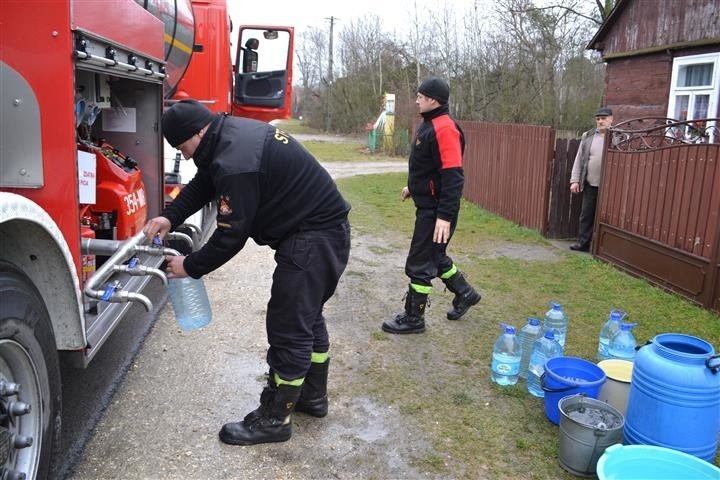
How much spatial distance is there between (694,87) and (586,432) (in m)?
9.40

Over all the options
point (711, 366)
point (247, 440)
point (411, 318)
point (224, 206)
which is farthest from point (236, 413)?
point (711, 366)

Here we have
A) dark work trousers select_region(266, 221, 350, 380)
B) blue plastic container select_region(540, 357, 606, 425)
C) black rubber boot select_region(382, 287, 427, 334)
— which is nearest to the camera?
dark work trousers select_region(266, 221, 350, 380)

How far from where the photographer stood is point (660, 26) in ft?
38.3

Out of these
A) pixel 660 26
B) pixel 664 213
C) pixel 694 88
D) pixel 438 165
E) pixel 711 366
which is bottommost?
pixel 711 366

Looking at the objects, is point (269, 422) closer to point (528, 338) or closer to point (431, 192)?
point (528, 338)

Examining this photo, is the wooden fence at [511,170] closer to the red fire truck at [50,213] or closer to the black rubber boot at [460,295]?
the black rubber boot at [460,295]

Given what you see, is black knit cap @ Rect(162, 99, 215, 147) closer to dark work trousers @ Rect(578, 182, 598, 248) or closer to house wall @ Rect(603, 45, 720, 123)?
dark work trousers @ Rect(578, 182, 598, 248)

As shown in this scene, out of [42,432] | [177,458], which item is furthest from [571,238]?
[42,432]

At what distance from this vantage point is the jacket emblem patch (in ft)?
10.0

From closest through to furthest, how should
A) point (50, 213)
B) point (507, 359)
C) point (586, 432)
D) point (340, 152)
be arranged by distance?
1. point (50, 213)
2. point (586, 432)
3. point (507, 359)
4. point (340, 152)

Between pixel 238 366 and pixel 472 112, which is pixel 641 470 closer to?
pixel 238 366

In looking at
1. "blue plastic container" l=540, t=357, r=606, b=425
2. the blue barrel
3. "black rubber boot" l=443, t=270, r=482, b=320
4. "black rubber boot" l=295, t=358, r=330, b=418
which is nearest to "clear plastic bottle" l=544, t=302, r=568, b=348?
"blue plastic container" l=540, t=357, r=606, b=425

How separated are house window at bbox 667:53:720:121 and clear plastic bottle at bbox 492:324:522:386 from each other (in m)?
7.84

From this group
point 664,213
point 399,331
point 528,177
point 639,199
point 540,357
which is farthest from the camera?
point 528,177
